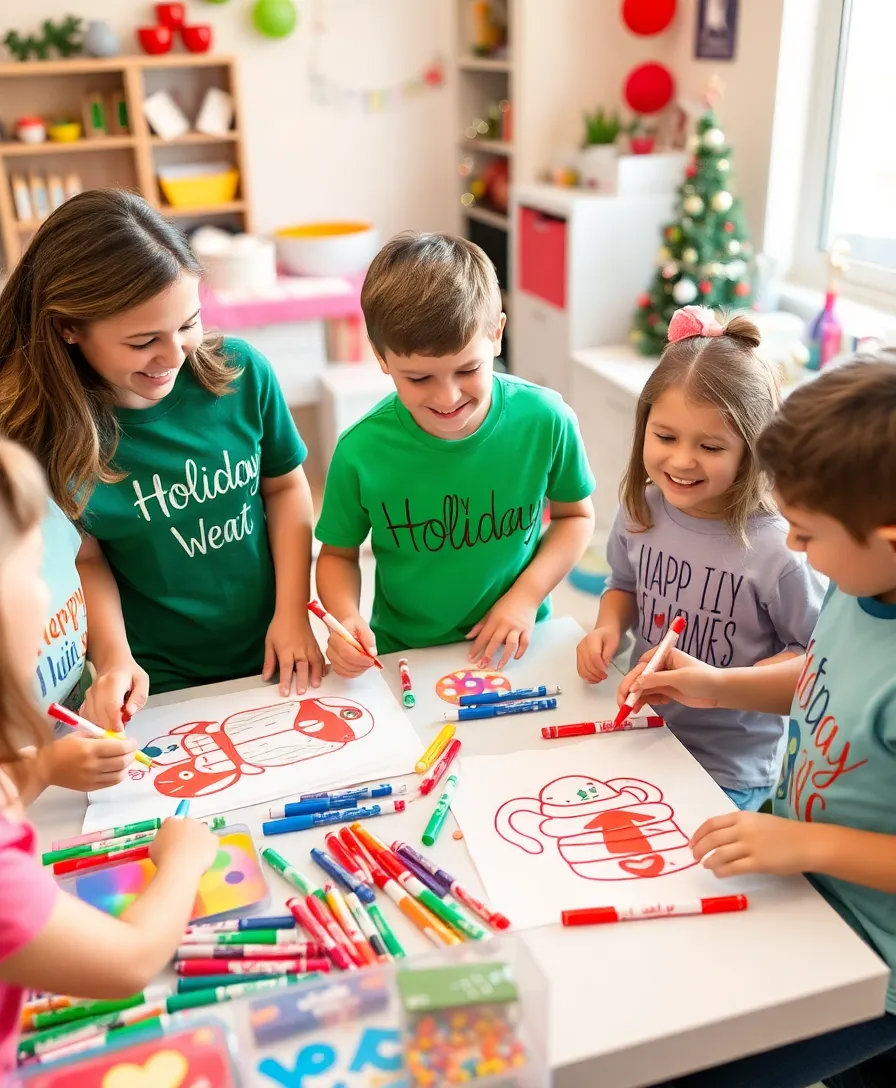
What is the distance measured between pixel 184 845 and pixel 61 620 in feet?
1.17

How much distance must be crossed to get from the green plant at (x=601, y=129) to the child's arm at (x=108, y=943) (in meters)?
2.84

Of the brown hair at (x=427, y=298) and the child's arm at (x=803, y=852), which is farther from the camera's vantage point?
the brown hair at (x=427, y=298)

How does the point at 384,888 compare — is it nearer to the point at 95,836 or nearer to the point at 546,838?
the point at 546,838

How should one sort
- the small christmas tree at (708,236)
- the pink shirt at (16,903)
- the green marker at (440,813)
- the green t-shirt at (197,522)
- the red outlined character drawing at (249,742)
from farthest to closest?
the small christmas tree at (708,236) < the green t-shirt at (197,522) < the red outlined character drawing at (249,742) < the green marker at (440,813) < the pink shirt at (16,903)

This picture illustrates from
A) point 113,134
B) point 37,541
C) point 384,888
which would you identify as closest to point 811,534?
point 384,888

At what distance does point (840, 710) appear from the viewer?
0.87 m

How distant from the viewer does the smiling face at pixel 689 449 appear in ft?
3.54

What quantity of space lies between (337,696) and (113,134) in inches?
115

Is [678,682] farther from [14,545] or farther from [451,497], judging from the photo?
[14,545]

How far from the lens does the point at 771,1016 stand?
0.70m

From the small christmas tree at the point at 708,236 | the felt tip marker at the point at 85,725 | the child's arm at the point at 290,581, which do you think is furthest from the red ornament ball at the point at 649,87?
the felt tip marker at the point at 85,725

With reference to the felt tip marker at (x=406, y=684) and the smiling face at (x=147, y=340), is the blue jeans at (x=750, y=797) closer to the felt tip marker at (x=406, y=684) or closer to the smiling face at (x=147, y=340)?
the felt tip marker at (x=406, y=684)

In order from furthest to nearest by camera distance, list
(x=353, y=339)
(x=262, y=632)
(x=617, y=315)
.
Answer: (x=353, y=339)
(x=617, y=315)
(x=262, y=632)

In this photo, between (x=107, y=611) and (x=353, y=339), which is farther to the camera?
(x=353, y=339)
